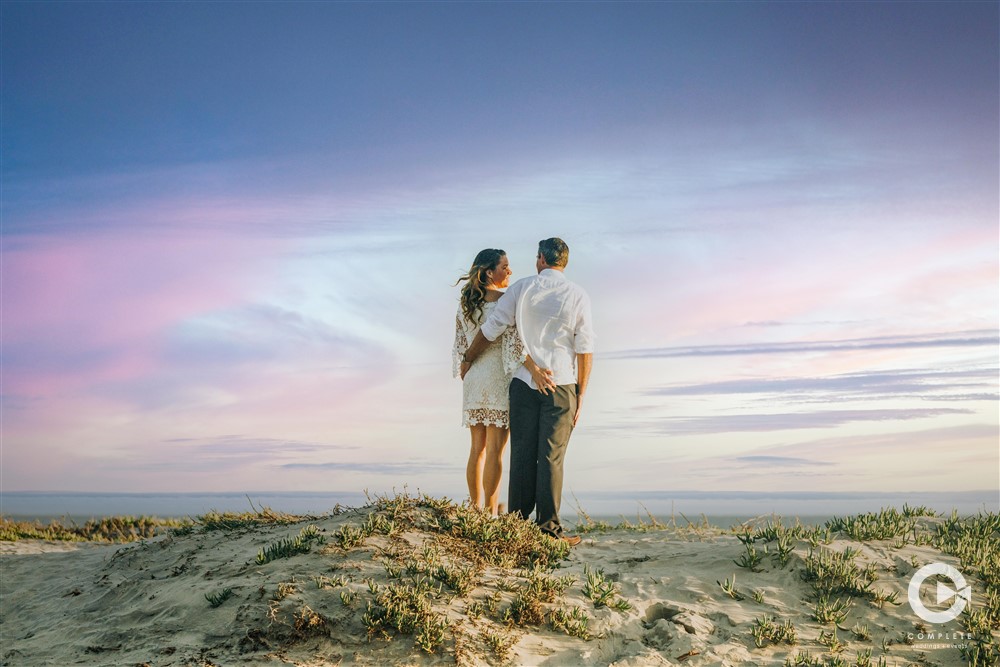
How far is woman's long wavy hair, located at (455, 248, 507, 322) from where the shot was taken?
31.2ft

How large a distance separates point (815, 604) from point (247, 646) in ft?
16.4

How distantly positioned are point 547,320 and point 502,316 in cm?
51

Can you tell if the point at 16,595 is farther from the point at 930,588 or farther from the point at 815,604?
the point at 930,588

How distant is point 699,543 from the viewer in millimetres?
9078

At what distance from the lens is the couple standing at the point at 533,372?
29.3 ft

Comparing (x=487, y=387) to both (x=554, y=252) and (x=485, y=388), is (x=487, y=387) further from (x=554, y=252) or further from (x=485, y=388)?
(x=554, y=252)

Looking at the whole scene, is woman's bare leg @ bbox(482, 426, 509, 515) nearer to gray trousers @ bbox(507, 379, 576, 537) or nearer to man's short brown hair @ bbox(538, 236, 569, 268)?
gray trousers @ bbox(507, 379, 576, 537)

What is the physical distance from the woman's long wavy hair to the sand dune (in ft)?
7.78

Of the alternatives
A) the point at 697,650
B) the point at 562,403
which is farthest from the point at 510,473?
the point at 697,650

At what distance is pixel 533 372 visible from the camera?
A: 29.2 ft

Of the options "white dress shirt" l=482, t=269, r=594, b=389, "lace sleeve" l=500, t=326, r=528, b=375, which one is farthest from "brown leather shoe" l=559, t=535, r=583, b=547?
"lace sleeve" l=500, t=326, r=528, b=375

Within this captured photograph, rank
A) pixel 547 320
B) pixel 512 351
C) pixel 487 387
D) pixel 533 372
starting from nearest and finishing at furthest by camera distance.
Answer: pixel 533 372
pixel 547 320
pixel 512 351
pixel 487 387

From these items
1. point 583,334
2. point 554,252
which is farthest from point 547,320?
point 554,252

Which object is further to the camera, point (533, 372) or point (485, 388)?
Answer: point (485, 388)
